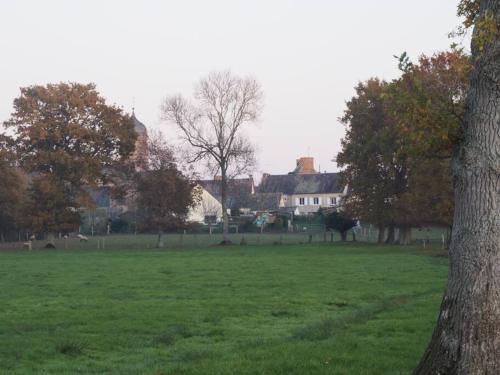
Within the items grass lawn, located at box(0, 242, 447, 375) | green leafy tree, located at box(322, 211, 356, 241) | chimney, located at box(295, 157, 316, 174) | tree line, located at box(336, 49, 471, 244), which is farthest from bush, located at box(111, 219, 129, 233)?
chimney, located at box(295, 157, 316, 174)

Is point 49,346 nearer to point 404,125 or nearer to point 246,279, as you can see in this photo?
point 404,125

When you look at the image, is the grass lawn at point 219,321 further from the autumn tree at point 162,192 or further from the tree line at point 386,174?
the autumn tree at point 162,192

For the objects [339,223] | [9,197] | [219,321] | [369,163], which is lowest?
[219,321]

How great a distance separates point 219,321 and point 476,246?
8596mm

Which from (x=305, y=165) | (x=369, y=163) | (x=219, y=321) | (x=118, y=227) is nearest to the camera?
(x=219, y=321)

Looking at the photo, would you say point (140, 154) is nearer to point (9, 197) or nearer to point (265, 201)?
point (9, 197)

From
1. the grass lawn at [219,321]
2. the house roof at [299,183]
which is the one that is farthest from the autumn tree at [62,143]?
the house roof at [299,183]

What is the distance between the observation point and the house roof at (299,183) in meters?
127

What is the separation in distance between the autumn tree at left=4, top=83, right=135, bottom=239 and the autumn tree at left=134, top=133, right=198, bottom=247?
3025mm

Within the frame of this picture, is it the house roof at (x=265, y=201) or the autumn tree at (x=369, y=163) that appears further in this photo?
the house roof at (x=265, y=201)

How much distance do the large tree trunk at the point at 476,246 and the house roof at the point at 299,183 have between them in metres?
118

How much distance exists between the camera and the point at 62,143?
2336 inches

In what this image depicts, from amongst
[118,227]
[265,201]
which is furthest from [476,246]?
[265,201]

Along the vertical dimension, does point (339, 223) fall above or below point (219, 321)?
above
